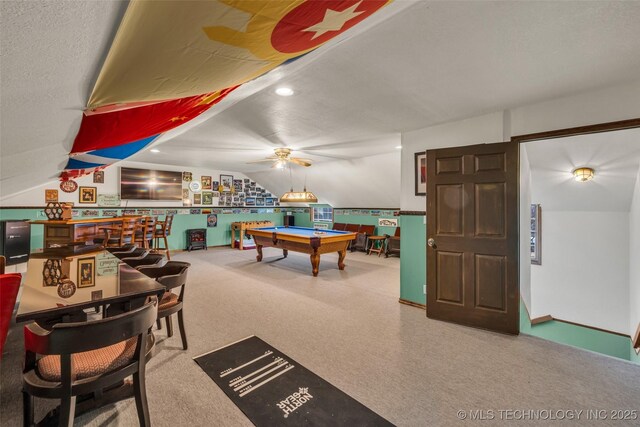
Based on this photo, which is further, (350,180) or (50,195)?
(350,180)

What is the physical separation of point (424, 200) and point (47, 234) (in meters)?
6.23

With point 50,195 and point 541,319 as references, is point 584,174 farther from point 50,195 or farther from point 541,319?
point 50,195

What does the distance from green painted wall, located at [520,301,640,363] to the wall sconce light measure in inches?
95.8

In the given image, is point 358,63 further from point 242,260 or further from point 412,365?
point 242,260

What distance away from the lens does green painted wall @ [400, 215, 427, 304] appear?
3.67 metres

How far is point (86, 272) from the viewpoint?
2.14 m

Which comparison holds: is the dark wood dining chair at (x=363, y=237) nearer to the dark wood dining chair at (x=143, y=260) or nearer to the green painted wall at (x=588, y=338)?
the green painted wall at (x=588, y=338)

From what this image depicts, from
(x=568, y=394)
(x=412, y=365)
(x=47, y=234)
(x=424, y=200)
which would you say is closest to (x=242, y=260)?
(x=47, y=234)

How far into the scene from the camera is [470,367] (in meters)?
2.29

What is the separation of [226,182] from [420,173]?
656 centimetres

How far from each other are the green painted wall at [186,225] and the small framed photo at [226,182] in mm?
847

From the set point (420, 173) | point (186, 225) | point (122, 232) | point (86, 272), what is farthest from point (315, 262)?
point (186, 225)

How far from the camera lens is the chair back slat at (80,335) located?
1.19 meters

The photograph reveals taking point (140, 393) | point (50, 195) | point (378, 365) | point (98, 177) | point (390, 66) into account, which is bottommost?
point (378, 365)
